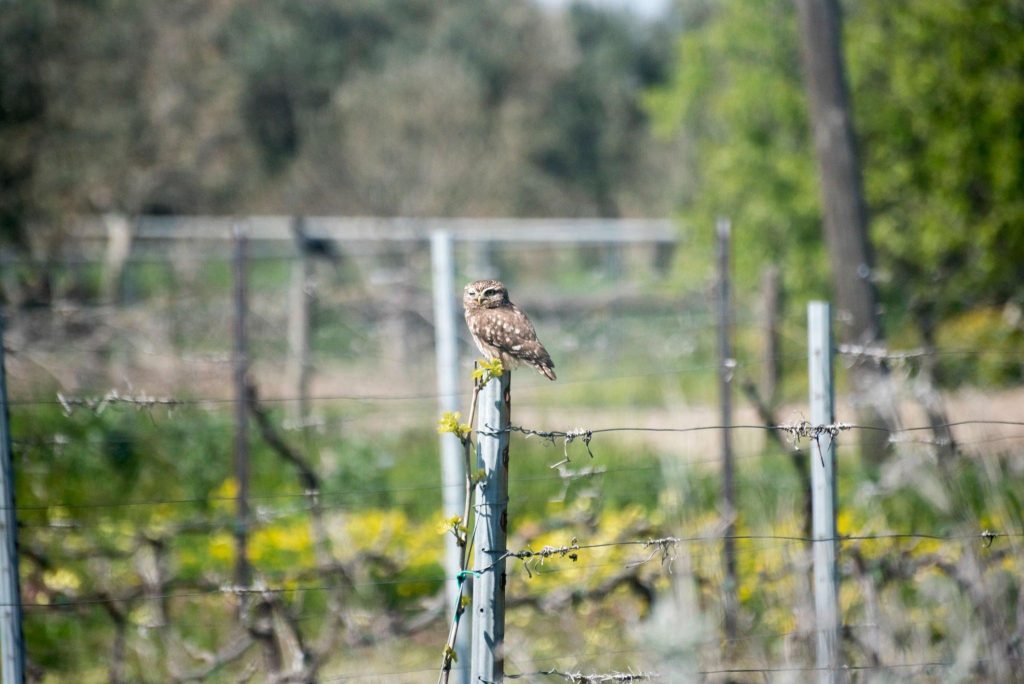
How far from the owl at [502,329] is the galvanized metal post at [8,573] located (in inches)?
64.0

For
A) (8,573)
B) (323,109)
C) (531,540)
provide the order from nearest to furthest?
1. (8,573)
2. (531,540)
3. (323,109)

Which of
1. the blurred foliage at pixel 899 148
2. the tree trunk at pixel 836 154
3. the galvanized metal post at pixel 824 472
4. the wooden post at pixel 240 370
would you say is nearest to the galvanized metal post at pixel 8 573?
the wooden post at pixel 240 370

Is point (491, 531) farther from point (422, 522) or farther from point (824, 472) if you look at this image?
point (422, 522)

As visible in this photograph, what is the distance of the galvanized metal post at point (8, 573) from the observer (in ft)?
10.8

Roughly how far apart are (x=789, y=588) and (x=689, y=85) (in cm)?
1560

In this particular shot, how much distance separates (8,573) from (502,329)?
71.5 inches

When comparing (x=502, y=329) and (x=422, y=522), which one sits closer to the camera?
(x=502, y=329)

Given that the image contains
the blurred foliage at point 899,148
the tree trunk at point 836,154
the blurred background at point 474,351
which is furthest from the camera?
the blurred foliage at point 899,148

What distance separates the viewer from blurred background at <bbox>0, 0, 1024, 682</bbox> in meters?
4.51

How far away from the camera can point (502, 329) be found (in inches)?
152

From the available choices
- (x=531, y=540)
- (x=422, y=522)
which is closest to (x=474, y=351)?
(x=422, y=522)

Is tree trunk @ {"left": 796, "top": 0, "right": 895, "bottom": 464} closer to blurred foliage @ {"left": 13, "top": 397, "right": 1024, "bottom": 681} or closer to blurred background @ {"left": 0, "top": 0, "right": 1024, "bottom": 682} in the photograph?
blurred background @ {"left": 0, "top": 0, "right": 1024, "bottom": 682}

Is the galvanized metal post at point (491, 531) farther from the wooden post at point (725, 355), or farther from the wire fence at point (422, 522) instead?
the wooden post at point (725, 355)

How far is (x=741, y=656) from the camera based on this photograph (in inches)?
181
